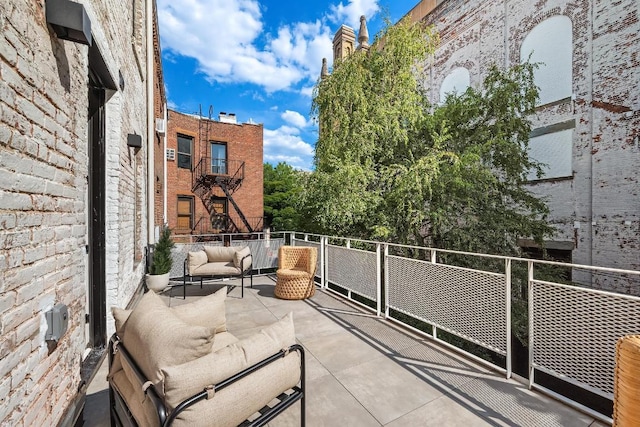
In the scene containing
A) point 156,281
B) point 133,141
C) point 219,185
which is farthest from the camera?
point 219,185

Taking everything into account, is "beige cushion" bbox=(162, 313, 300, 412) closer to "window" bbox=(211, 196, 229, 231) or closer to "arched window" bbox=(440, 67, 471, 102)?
"arched window" bbox=(440, 67, 471, 102)

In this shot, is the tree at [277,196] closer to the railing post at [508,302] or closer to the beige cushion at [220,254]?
the beige cushion at [220,254]

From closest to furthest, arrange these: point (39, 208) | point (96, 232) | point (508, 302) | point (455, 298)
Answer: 1. point (39, 208)
2. point (508, 302)
3. point (96, 232)
4. point (455, 298)

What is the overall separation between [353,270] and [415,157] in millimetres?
3924

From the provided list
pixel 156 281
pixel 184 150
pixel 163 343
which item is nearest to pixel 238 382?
pixel 163 343

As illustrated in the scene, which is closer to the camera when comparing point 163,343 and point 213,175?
point 163,343

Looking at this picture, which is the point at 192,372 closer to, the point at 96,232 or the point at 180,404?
the point at 180,404

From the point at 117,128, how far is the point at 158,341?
2.83m

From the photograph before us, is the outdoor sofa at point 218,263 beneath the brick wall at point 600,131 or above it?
beneath

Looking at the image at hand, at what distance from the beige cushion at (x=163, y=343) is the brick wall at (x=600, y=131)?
906 centimetres

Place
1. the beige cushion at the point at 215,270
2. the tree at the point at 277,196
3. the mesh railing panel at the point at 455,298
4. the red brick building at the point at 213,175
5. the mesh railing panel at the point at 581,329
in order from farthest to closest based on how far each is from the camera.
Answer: the tree at the point at 277,196
the red brick building at the point at 213,175
the beige cushion at the point at 215,270
the mesh railing panel at the point at 455,298
the mesh railing panel at the point at 581,329

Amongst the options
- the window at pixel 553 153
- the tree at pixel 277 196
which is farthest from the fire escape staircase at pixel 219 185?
the window at pixel 553 153

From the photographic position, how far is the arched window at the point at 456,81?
10.3 metres

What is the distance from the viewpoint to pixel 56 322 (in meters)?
1.58
